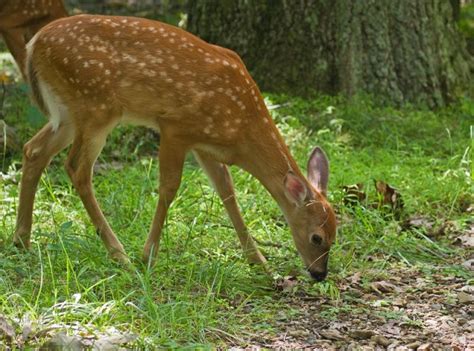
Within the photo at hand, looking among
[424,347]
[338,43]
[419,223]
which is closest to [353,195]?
[419,223]

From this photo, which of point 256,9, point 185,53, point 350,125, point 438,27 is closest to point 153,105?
point 185,53

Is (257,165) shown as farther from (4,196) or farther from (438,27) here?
(438,27)

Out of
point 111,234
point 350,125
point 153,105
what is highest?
point 153,105

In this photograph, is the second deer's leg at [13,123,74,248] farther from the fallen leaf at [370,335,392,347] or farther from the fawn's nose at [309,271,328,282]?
the fallen leaf at [370,335,392,347]

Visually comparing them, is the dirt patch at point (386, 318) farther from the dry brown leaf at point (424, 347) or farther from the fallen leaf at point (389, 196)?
the fallen leaf at point (389, 196)

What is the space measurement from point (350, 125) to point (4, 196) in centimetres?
301

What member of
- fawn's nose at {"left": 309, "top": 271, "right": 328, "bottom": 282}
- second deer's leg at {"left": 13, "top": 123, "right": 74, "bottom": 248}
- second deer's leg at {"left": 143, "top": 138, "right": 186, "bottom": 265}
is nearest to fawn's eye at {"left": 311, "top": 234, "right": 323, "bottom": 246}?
fawn's nose at {"left": 309, "top": 271, "right": 328, "bottom": 282}

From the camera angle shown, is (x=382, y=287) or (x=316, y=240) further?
(x=316, y=240)

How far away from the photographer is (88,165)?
234 inches

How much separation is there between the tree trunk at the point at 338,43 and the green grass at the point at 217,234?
244 mm

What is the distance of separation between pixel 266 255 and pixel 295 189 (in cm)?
55

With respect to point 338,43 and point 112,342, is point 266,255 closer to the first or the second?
point 112,342

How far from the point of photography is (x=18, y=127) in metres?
8.34

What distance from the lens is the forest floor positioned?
4.76 m
